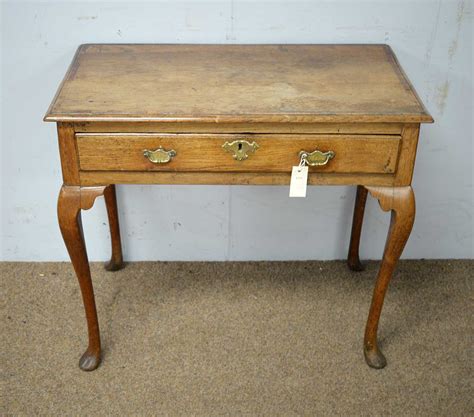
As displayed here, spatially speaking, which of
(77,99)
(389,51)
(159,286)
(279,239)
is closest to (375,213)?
(279,239)

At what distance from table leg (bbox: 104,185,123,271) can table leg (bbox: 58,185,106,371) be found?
362 millimetres

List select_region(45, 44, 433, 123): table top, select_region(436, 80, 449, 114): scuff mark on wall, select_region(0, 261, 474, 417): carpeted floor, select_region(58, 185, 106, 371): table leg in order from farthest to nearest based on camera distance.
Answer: select_region(436, 80, 449, 114): scuff mark on wall
select_region(0, 261, 474, 417): carpeted floor
select_region(58, 185, 106, 371): table leg
select_region(45, 44, 433, 123): table top

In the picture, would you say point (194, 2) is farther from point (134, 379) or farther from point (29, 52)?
point (134, 379)

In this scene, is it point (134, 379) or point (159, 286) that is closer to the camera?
point (134, 379)

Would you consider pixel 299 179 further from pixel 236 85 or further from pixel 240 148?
pixel 236 85

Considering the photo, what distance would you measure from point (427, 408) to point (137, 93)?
116 centimetres

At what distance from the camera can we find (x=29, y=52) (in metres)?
1.96

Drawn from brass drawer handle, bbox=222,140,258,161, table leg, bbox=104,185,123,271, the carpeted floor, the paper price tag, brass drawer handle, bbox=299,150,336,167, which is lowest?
the carpeted floor

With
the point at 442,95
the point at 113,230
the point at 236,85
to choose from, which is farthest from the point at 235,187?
the point at 442,95

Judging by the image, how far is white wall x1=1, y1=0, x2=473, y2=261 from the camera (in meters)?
1.93

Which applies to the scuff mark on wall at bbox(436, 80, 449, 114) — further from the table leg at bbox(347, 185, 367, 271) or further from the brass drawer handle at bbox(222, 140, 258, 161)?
the brass drawer handle at bbox(222, 140, 258, 161)

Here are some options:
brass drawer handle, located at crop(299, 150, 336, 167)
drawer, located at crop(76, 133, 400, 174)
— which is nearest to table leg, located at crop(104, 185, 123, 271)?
drawer, located at crop(76, 133, 400, 174)

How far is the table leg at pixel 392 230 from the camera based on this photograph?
5.49ft

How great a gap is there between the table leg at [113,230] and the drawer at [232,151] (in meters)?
0.49
